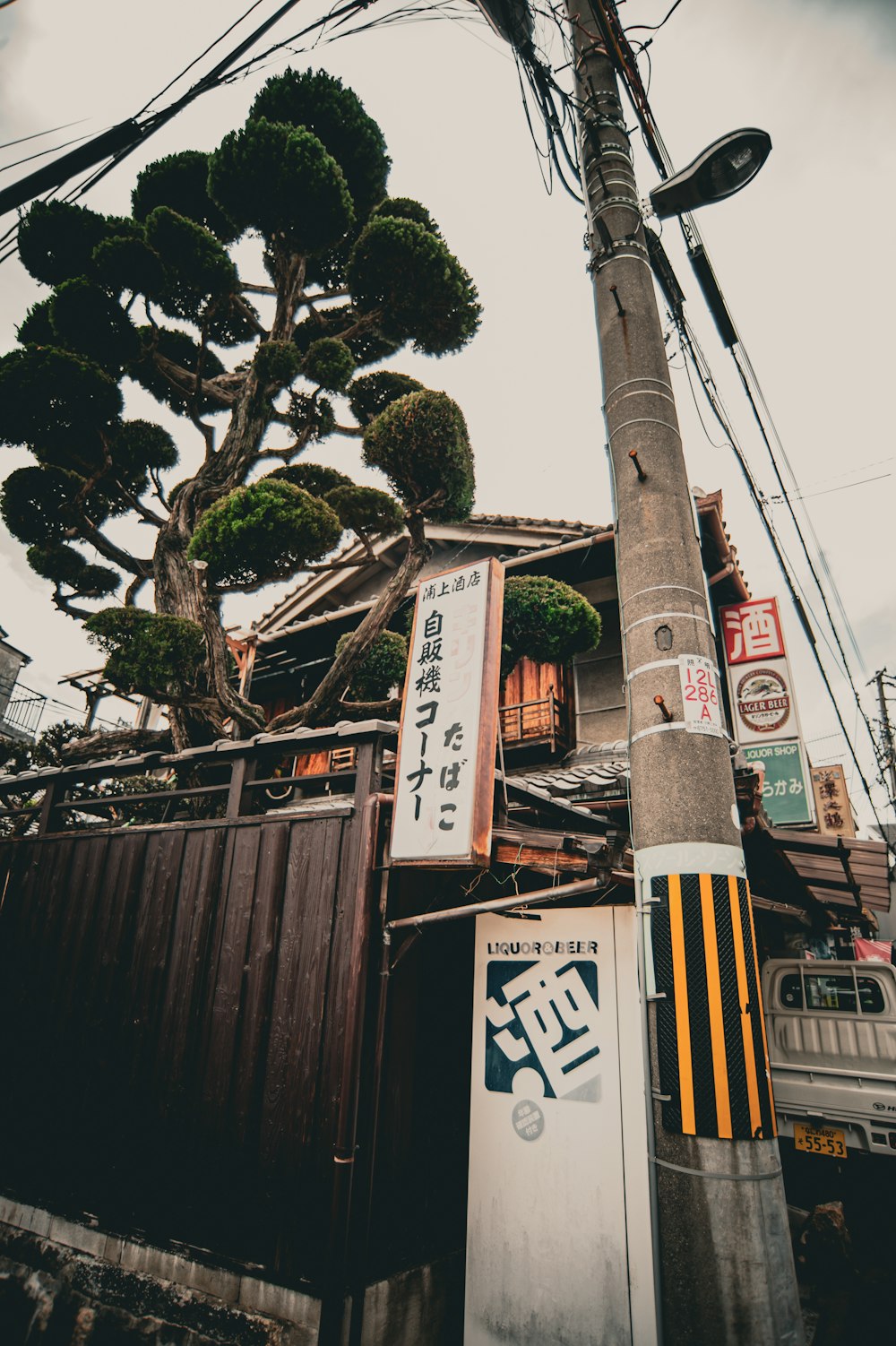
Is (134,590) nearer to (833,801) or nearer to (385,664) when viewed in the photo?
(385,664)

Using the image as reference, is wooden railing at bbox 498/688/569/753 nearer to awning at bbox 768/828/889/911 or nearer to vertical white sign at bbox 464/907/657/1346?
awning at bbox 768/828/889/911

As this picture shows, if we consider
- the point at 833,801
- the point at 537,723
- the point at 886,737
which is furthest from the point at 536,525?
the point at 886,737

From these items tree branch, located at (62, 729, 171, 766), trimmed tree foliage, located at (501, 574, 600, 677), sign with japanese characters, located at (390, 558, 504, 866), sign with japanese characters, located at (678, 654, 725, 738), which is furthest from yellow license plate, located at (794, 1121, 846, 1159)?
tree branch, located at (62, 729, 171, 766)

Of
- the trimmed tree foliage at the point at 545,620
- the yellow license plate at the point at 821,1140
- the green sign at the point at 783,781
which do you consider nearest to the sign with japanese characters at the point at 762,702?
the green sign at the point at 783,781

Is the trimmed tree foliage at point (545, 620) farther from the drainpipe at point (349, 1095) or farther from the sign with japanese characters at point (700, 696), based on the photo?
the sign with japanese characters at point (700, 696)

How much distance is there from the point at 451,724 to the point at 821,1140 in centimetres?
618

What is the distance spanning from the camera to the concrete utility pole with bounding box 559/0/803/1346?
2830 millimetres

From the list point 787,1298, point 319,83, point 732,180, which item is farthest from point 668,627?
point 319,83

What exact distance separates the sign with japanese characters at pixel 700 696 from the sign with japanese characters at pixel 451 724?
69.9 inches

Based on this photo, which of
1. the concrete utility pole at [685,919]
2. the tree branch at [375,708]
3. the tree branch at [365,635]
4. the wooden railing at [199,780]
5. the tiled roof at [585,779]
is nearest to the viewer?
the concrete utility pole at [685,919]

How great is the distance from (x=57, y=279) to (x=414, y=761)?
1044 centimetres

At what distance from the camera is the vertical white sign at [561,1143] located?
16.0 ft

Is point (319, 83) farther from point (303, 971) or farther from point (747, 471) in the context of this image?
point (303, 971)

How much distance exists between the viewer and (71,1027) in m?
6.91
